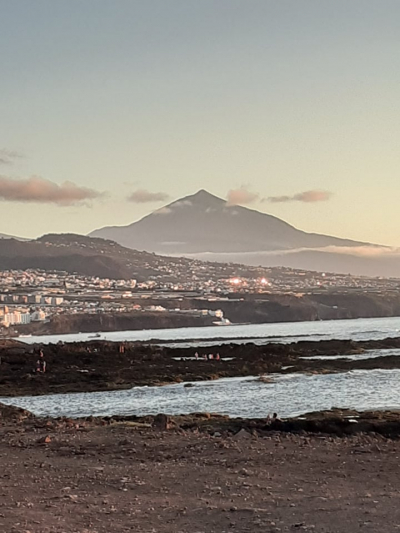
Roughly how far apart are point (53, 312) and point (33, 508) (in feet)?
530

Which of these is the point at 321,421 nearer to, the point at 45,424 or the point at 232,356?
the point at 45,424

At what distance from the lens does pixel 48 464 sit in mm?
12891

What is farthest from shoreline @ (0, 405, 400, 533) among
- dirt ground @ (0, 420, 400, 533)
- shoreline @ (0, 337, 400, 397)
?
shoreline @ (0, 337, 400, 397)

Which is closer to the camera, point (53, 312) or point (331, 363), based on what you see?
point (331, 363)

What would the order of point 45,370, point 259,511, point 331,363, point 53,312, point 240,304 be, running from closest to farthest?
point 259,511 → point 45,370 → point 331,363 → point 53,312 → point 240,304

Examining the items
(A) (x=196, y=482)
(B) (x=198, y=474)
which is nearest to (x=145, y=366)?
(B) (x=198, y=474)

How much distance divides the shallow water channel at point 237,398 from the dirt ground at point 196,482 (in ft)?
31.0

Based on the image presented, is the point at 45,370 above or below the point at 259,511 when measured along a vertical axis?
below

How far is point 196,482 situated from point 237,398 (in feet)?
64.3

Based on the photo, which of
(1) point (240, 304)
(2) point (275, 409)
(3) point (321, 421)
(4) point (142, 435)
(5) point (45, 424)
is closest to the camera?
(4) point (142, 435)

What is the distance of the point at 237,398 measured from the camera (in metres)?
30.6

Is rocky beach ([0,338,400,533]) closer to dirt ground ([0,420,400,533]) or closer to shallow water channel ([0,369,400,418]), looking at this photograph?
dirt ground ([0,420,400,533])

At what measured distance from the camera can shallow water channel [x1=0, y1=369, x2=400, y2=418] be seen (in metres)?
26.4

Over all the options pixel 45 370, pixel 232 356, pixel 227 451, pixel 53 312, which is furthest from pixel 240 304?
pixel 227 451
